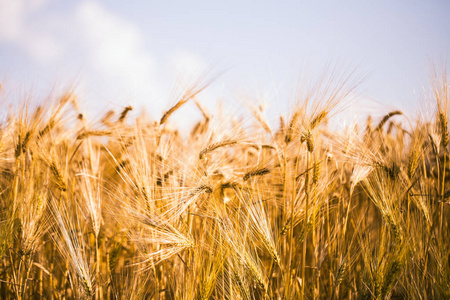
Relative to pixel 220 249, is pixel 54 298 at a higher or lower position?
lower

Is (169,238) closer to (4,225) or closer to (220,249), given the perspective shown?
(220,249)

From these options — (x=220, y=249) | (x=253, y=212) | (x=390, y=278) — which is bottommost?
(x=390, y=278)

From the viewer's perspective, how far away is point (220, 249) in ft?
3.94

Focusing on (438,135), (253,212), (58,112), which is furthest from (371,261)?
(58,112)

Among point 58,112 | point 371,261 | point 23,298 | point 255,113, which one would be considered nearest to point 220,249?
point 371,261

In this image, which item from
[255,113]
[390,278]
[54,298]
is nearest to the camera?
[390,278]

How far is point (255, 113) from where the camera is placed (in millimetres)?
1813

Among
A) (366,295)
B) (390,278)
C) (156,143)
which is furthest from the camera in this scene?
(156,143)

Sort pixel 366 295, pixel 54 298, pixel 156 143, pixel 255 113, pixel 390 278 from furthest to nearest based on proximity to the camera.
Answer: pixel 255 113 < pixel 54 298 < pixel 156 143 < pixel 366 295 < pixel 390 278

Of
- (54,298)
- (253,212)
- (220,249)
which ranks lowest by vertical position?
(54,298)

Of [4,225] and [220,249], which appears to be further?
[4,225]

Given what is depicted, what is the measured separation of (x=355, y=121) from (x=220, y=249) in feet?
4.00

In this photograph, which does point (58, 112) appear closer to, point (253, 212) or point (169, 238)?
point (169, 238)

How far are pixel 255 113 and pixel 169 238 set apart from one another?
0.94 meters
